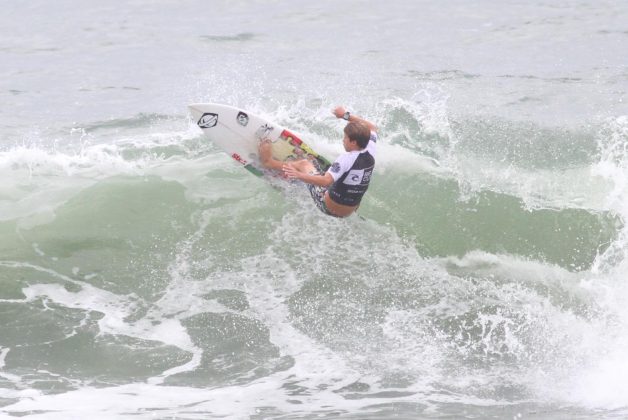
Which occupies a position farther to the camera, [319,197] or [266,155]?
[266,155]

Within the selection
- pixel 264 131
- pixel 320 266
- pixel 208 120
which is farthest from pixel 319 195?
pixel 208 120

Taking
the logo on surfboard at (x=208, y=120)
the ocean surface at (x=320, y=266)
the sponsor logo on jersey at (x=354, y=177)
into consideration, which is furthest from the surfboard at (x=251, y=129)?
the sponsor logo on jersey at (x=354, y=177)

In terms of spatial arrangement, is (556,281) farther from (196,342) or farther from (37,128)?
(37,128)

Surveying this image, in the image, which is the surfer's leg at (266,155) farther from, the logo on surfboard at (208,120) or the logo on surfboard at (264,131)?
the logo on surfboard at (208,120)

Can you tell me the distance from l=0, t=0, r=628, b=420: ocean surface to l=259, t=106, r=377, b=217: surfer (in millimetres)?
719

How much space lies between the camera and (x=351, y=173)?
9.00 m

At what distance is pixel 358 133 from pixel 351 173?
0.45 metres

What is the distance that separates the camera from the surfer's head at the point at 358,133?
8.76 meters

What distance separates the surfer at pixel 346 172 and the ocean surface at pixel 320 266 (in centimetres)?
72

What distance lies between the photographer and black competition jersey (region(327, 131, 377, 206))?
351 inches

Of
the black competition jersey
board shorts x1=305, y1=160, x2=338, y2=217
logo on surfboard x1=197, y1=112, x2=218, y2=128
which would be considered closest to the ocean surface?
board shorts x1=305, y1=160, x2=338, y2=217

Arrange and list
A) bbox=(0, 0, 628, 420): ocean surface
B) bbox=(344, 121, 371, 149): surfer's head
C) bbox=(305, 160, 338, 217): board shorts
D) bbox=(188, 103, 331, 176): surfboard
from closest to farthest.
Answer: bbox=(0, 0, 628, 420): ocean surface
bbox=(344, 121, 371, 149): surfer's head
bbox=(305, 160, 338, 217): board shorts
bbox=(188, 103, 331, 176): surfboard

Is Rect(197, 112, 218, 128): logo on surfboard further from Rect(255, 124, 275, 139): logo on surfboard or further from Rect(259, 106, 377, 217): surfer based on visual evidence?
Rect(259, 106, 377, 217): surfer

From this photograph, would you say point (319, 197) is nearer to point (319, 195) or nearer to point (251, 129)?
point (319, 195)
